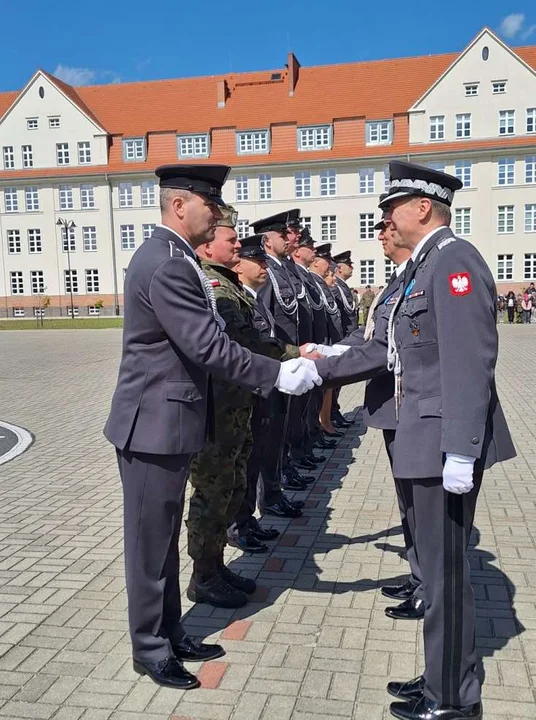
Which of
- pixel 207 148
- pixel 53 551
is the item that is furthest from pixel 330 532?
pixel 207 148

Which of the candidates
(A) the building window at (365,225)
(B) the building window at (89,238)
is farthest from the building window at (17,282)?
(A) the building window at (365,225)

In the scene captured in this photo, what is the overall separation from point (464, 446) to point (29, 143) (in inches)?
2149

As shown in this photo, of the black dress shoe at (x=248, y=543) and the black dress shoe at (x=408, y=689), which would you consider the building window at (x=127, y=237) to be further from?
the black dress shoe at (x=408, y=689)

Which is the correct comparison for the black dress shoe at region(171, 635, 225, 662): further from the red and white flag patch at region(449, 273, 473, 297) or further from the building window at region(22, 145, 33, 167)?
the building window at region(22, 145, 33, 167)

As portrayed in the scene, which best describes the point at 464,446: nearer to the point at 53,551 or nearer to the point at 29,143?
the point at 53,551

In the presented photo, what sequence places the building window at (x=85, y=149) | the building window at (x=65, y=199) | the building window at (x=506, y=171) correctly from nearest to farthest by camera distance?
the building window at (x=506, y=171)
the building window at (x=65, y=199)
the building window at (x=85, y=149)

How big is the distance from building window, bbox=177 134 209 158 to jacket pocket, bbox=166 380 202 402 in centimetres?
4914

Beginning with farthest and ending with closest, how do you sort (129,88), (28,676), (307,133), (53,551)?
(129,88), (307,133), (53,551), (28,676)

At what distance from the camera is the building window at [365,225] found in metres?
46.4

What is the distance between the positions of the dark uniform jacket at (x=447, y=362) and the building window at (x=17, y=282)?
52.9m

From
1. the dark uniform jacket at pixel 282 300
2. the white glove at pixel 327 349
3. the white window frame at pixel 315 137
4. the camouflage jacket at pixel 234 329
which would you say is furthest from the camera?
the white window frame at pixel 315 137

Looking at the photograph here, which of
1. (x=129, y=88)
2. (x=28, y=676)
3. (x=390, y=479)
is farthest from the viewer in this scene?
(x=129, y=88)

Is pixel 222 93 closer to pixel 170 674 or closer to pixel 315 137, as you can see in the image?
pixel 315 137

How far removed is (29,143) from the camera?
5122cm
